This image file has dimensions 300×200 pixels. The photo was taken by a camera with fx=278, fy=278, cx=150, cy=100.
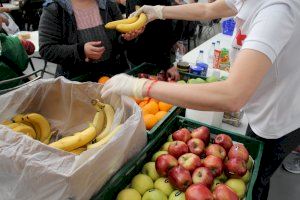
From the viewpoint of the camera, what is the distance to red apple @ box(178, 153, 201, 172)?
1.16 m

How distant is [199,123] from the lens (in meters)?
1.44

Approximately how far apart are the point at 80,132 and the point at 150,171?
36cm

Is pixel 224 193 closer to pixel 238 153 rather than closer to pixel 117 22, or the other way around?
pixel 238 153

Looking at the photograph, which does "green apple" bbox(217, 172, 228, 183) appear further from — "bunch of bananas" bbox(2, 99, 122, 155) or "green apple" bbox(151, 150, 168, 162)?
"bunch of bananas" bbox(2, 99, 122, 155)

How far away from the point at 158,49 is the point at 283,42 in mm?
1331

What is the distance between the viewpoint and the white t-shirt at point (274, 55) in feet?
2.99

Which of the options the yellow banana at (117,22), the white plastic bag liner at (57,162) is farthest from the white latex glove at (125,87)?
the yellow banana at (117,22)

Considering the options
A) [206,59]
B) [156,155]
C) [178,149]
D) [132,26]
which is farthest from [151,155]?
[206,59]

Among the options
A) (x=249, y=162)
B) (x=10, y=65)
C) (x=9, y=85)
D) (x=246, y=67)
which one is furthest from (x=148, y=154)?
(x=10, y=65)

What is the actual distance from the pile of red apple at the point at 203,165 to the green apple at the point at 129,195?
0.46ft

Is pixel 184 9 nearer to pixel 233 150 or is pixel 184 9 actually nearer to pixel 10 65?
pixel 233 150

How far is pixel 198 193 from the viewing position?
1000 mm

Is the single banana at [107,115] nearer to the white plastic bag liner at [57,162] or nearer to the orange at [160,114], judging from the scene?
the white plastic bag liner at [57,162]

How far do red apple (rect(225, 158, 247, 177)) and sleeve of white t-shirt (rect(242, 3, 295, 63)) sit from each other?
47 cm
